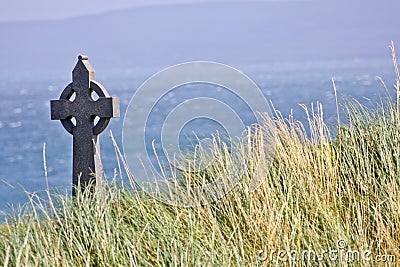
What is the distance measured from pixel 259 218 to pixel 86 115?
4.62ft

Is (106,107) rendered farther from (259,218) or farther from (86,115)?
(259,218)

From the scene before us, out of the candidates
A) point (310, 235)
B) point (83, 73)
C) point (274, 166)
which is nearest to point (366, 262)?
point (310, 235)

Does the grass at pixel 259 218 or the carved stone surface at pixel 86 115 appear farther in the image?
the carved stone surface at pixel 86 115

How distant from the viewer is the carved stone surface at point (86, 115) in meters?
4.05

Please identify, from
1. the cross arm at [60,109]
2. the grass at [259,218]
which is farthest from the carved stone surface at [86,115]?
the grass at [259,218]

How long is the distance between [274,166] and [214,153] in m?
0.43

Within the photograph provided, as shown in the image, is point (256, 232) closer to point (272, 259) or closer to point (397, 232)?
point (272, 259)

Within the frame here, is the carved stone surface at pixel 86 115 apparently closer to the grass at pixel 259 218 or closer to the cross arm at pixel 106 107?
the cross arm at pixel 106 107

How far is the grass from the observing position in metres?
3.09

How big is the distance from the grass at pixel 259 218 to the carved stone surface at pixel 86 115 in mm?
278

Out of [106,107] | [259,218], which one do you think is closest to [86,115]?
[106,107]

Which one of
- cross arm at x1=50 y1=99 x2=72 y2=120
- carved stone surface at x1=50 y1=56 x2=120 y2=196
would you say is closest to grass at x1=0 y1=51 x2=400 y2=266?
carved stone surface at x1=50 y1=56 x2=120 y2=196

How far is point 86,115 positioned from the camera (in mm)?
Answer: 4113

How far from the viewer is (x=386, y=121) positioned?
4715 mm
